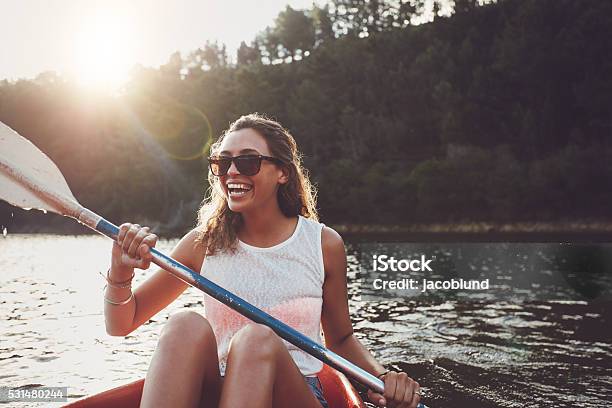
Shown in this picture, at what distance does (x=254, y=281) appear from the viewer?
2.67m

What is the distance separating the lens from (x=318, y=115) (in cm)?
6366

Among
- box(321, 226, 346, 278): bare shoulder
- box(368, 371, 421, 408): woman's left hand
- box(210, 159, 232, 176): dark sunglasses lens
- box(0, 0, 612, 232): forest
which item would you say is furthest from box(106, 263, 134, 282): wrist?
box(0, 0, 612, 232): forest

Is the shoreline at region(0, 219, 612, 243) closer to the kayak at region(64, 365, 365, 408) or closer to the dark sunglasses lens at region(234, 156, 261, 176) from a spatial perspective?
the kayak at region(64, 365, 365, 408)

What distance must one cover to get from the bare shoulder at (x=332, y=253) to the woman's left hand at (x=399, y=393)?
1.83 ft

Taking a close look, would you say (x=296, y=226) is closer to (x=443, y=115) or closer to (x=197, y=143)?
(x=443, y=115)

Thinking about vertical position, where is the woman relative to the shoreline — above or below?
above

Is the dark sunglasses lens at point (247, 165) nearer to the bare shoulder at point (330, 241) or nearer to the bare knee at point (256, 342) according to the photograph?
the bare shoulder at point (330, 241)

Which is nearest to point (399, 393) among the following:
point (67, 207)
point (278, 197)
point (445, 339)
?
point (278, 197)

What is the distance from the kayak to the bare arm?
0.91 feet

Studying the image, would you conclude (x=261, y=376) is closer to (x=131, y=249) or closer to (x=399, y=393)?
(x=399, y=393)

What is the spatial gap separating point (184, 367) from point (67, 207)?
1.01 m

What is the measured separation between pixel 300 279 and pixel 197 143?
229ft

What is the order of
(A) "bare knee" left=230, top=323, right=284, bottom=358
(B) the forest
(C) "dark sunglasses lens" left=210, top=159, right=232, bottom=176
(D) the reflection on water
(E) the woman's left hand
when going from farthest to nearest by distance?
1. (B) the forest
2. (D) the reflection on water
3. (C) "dark sunglasses lens" left=210, top=159, right=232, bottom=176
4. (E) the woman's left hand
5. (A) "bare knee" left=230, top=323, right=284, bottom=358

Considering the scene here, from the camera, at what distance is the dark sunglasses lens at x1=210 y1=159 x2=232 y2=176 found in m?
2.77
